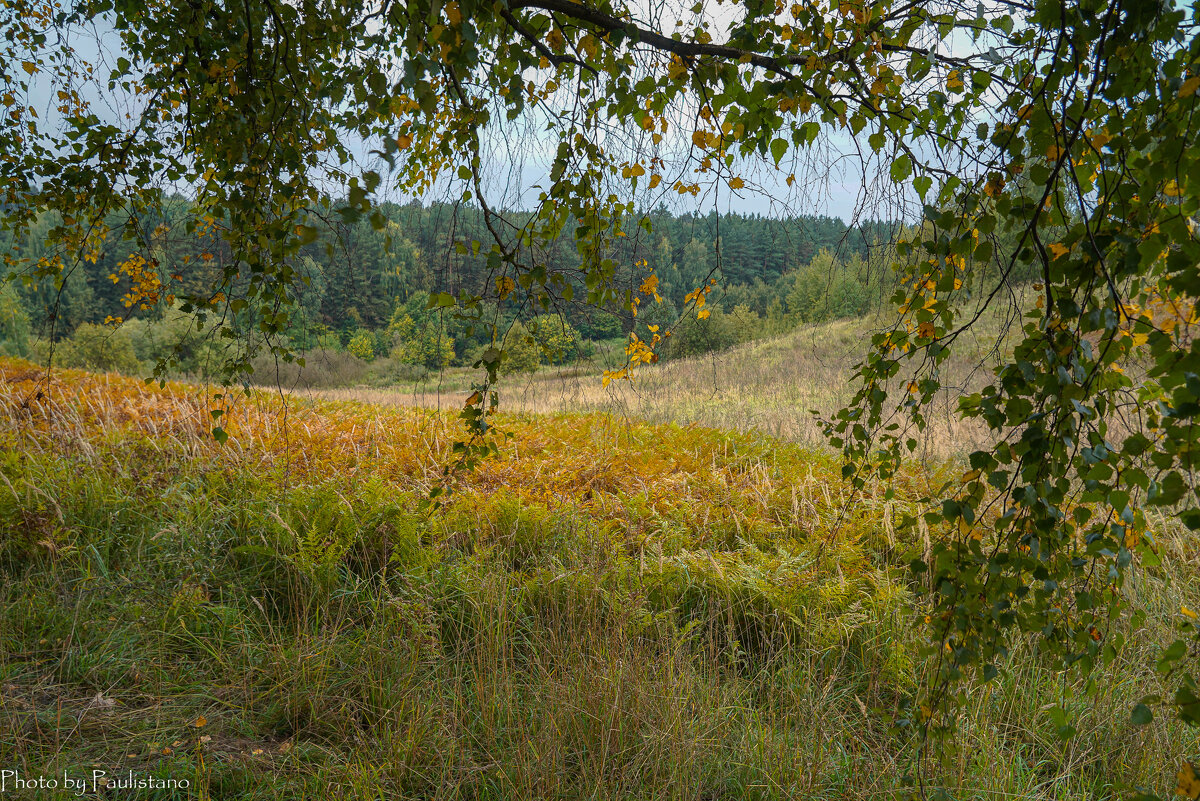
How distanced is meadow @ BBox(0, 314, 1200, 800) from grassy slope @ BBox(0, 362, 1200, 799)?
2 centimetres

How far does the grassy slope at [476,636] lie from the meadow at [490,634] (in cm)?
2

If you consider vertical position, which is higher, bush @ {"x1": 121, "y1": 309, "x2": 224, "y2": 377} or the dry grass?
bush @ {"x1": 121, "y1": 309, "x2": 224, "y2": 377}

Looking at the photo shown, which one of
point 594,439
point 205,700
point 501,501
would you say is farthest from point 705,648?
point 594,439

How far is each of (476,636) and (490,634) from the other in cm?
10

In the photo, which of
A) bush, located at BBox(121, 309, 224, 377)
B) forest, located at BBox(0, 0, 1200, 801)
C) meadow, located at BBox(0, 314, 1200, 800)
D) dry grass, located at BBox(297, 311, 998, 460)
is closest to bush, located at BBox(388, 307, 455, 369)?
forest, located at BBox(0, 0, 1200, 801)

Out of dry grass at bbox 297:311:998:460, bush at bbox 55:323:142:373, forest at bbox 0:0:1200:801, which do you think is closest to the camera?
forest at bbox 0:0:1200:801

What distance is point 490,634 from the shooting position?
2564mm

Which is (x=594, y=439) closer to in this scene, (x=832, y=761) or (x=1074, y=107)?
(x=832, y=761)

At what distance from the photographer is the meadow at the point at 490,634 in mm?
2037

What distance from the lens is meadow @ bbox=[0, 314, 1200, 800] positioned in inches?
80.2

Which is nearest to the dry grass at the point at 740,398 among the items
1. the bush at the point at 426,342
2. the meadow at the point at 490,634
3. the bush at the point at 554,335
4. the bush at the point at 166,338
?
the meadow at the point at 490,634

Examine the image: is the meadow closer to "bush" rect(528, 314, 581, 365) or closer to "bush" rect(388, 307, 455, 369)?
"bush" rect(528, 314, 581, 365)

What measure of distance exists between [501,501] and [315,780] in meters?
1.94

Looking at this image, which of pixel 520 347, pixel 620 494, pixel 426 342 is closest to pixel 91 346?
pixel 620 494
